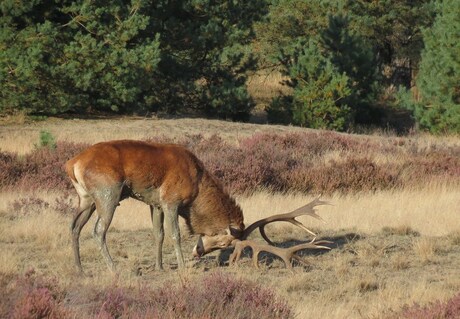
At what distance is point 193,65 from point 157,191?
2326 centimetres

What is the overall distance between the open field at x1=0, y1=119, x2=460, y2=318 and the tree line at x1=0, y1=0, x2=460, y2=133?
12.7 metres

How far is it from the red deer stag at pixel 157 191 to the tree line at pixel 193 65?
681 inches

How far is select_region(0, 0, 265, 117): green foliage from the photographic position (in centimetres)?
2753

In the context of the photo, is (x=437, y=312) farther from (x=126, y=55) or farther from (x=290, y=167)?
(x=126, y=55)

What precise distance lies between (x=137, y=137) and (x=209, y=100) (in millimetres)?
8594

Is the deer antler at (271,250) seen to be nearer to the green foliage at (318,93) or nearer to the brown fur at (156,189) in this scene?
the brown fur at (156,189)

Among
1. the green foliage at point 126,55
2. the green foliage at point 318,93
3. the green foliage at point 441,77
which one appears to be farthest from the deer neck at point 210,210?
the green foliage at point 318,93

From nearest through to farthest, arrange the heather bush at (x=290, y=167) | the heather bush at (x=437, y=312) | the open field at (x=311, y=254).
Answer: the heather bush at (x=437, y=312)
the open field at (x=311, y=254)
the heather bush at (x=290, y=167)

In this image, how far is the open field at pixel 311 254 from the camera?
27.9ft

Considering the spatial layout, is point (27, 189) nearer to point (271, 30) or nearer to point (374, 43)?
point (271, 30)

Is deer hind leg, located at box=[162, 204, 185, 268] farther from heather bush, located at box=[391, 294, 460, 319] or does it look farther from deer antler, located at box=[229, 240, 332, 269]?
heather bush, located at box=[391, 294, 460, 319]

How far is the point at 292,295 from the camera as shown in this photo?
29.4 ft

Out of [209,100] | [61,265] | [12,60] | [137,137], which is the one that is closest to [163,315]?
[61,265]

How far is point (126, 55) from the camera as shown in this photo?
2830 centimetres
